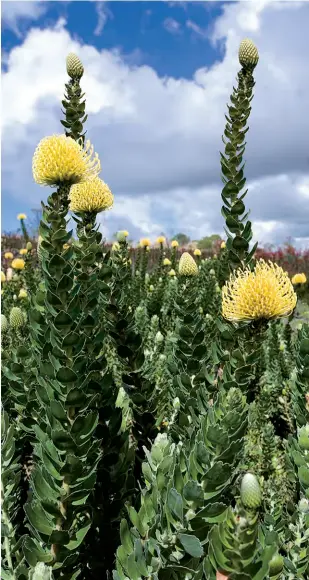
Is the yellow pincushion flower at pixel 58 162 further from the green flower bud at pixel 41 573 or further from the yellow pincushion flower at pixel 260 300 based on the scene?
the green flower bud at pixel 41 573

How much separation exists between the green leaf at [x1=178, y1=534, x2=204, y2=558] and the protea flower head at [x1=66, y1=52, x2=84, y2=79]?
2.33 m

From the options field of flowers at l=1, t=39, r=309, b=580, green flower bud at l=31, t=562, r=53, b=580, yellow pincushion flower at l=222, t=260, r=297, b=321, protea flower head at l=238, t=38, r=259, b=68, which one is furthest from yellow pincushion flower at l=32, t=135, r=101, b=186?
green flower bud at l=31, t=562, r=53, b=580

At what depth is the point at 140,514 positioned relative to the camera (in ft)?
5.71

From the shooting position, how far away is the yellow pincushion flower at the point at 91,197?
8.66 ft

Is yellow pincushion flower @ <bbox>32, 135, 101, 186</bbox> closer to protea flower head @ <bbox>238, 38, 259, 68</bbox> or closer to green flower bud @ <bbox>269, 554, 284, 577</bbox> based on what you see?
protea flower head @ <bbox>238, 38, 259, 68</bbox>

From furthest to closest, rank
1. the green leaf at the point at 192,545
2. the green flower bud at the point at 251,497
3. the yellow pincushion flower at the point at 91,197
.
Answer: the yellow pincushion flower at the point at 91,197 → the green leaf at the point at 192,545 → the green flower bud at the point at 251,497

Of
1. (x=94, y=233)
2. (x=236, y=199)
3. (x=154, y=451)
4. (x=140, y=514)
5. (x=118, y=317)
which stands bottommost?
(x=140, y=514)

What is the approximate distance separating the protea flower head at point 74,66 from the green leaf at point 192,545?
7.64ft

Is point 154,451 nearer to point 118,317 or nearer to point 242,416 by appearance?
point 242,416

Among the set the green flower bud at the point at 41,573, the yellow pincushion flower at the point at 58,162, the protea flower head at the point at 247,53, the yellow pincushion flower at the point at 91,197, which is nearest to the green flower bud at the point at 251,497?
the green flower bud at the point at 41,573

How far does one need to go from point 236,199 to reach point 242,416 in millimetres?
1369

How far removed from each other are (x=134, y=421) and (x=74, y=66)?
6.83ft

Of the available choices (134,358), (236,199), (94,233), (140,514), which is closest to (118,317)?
(134,358)

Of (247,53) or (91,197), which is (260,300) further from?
(247,53)
